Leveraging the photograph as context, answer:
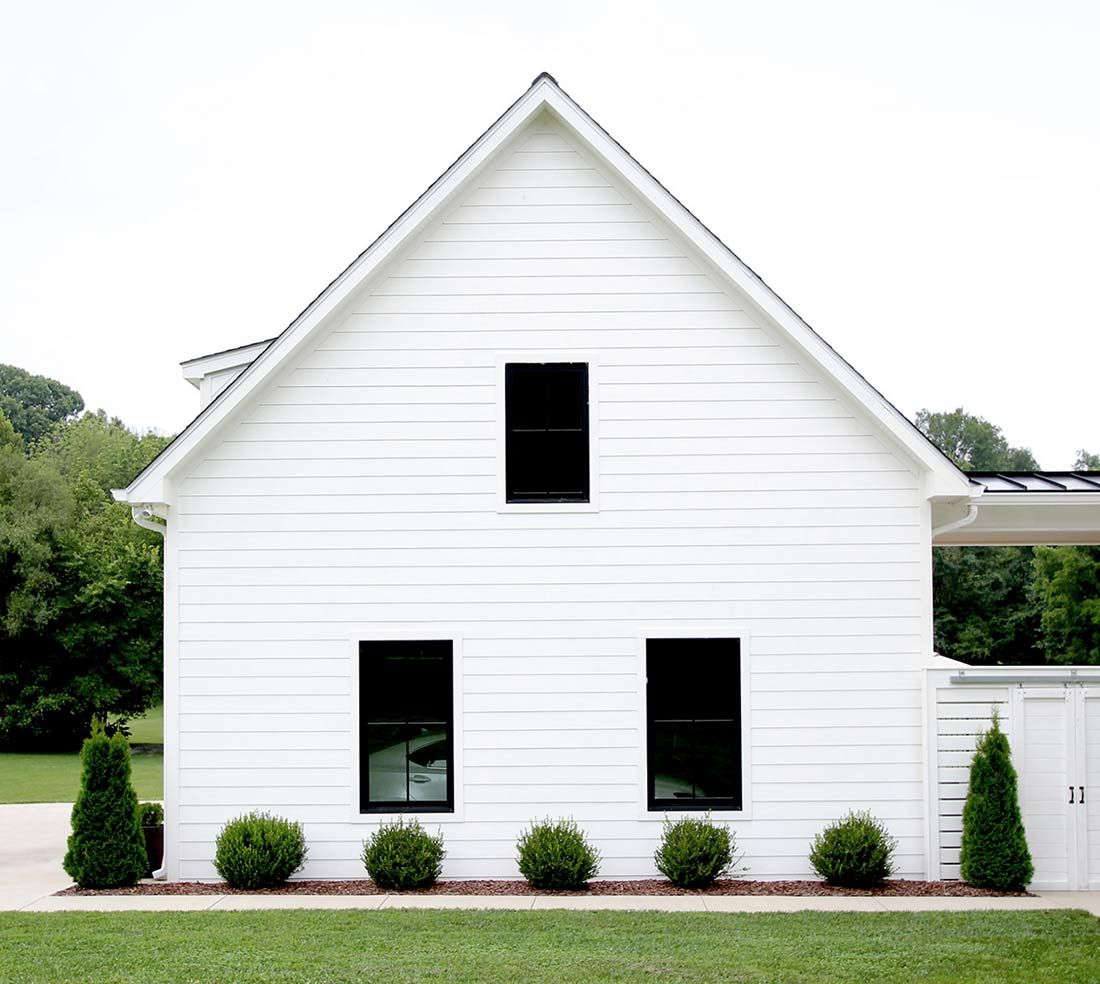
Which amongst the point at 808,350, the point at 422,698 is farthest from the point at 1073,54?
the point at 422,698

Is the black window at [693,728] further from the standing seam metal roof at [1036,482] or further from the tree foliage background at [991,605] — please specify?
the tree foliage background at [991,605]

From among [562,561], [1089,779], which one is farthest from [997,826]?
[562,561]

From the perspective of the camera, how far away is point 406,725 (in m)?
12.3

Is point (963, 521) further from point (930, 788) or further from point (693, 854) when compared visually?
point (693, 854)

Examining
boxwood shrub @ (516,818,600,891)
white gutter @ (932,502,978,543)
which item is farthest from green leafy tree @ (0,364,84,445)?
white gutter @ (932,502,978,543)

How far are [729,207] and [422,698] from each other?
27632mm

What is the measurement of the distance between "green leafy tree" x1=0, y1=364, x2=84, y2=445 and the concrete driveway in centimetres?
5805

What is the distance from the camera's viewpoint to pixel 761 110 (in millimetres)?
25969

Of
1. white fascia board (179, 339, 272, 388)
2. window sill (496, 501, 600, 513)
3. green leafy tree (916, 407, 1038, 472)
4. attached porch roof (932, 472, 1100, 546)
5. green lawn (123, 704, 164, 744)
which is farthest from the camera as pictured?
green leafy tree (916, 407, 1038, 472)

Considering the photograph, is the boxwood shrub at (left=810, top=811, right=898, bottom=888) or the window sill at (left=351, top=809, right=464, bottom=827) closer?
the boxwood shrub at (left=810, top=811, right=898, bottom=888)

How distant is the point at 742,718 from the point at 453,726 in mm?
2753

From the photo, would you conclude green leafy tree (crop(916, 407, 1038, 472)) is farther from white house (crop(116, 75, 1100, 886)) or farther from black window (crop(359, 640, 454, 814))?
black window (crop(359, 640, 454, 814))

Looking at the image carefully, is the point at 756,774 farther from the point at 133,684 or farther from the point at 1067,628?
the point at 1067,628

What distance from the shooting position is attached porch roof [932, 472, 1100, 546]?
12.6 metres
